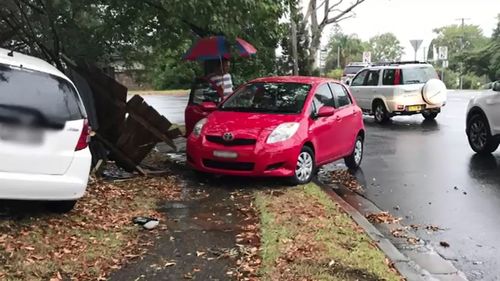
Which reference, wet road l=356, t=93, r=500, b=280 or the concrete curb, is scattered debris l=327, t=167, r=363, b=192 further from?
the concrete curb

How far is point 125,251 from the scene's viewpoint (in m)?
5.37

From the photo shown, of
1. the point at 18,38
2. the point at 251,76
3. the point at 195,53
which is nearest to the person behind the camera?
the point at 18,38

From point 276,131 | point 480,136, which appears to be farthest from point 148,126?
point 480,136

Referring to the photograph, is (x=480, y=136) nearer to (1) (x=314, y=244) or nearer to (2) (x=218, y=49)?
(2) (x=218, y=49)

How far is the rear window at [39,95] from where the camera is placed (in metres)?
5.17

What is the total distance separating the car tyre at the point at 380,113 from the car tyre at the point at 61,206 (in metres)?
13.7

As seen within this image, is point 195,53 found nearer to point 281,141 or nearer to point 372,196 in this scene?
point 281,141

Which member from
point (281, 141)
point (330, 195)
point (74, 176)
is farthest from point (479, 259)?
point (74, 176)

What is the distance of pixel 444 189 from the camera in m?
8.58

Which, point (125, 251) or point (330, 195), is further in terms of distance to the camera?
point (330, 195)

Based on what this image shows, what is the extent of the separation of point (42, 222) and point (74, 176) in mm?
588

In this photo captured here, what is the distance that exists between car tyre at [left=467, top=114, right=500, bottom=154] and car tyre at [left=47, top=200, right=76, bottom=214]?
26.6 ft

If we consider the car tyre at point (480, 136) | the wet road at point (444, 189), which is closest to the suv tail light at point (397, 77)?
the wet road at point (444, 189)

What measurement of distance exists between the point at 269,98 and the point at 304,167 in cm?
133
